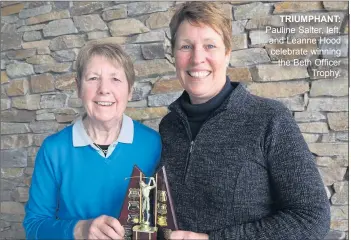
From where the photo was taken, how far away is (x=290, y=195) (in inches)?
36.5

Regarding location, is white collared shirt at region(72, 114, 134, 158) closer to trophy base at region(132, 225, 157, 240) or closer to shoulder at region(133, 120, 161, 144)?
shoulder at region(133, 120, 161, 144)

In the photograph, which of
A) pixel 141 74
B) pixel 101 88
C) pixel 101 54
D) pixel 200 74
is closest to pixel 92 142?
pixel 101 88

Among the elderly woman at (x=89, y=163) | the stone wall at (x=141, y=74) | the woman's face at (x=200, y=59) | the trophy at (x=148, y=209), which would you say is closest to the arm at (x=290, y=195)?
the trophy at (x=148, y=209)

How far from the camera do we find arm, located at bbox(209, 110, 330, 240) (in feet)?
3.00

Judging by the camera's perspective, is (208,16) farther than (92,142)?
No

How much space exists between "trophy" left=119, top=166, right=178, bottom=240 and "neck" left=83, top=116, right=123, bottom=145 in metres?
0.23

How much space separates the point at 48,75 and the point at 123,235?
1.56 metres

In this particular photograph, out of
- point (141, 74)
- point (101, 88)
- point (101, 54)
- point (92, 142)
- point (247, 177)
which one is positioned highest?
point (141, 74)

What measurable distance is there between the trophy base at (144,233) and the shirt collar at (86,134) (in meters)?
0.30

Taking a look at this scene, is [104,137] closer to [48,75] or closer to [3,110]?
[48,75]

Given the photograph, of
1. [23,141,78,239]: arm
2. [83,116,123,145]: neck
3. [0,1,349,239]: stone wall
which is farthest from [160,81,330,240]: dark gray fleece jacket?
[0,1,349,239]: stone wall

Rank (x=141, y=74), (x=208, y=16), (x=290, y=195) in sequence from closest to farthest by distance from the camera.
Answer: (x=290, y=195) < (x=208, y=16) < (x=141, y=74)

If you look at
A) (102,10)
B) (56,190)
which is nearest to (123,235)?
(56,190)

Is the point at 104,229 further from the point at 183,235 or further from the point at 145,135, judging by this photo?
the point at 145,135
